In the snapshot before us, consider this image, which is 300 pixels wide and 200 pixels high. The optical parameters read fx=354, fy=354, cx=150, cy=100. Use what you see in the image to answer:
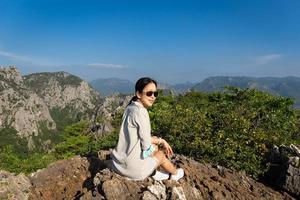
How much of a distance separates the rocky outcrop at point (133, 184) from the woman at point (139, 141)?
14.7 inches

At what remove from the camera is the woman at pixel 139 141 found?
23.3 feet

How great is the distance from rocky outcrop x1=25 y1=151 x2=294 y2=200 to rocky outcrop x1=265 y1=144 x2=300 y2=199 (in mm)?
315

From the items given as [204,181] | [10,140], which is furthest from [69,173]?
[10,140]

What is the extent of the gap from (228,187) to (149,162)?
120 inches

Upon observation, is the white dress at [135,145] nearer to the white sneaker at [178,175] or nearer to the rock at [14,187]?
the white sneaker at [178,175]

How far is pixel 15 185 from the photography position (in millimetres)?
8602

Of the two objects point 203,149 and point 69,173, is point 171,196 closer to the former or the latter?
point 69,173

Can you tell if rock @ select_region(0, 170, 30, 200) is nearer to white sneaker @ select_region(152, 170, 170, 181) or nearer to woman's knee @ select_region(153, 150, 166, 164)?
white sneaker @ select_region(152, 170, 170, 181)

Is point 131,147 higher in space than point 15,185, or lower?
higher

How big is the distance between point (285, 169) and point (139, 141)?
5391mm

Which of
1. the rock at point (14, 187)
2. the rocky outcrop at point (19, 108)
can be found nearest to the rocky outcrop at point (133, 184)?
the rock at point (14, 187)

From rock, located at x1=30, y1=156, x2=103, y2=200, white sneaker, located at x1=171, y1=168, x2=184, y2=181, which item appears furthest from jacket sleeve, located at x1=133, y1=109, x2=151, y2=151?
rock, located at x1=30, y1=156, x2=103, y2=200

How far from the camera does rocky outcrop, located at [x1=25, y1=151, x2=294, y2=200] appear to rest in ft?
25.1

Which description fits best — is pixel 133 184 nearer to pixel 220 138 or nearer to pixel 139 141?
pixel 139 141
